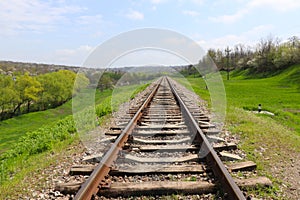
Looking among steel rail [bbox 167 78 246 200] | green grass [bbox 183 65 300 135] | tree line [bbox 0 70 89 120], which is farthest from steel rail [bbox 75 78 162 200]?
tree line [bbox 0 70 89 120]

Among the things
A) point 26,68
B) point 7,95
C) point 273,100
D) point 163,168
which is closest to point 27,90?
point 7,95

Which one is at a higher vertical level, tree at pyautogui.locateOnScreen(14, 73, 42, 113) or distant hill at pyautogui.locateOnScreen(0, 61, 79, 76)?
distant hill at pyautogui.locateOnScreen(0, 61, 79, 76)

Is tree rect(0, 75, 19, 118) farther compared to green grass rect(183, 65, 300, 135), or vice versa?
tree rect(0, 75, 19, 118)

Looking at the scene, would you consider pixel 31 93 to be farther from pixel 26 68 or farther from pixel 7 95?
pixel 26 68

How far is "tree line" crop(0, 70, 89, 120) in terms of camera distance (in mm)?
60891

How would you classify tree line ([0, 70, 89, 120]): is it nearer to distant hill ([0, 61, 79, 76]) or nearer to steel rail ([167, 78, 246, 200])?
distant hill ([0, 61, 79, 76])

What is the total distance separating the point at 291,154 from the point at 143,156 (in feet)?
8.54

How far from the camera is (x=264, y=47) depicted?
→ 3172 inches

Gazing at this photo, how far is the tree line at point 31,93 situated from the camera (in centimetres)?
6089

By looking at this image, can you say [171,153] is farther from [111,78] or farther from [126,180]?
[111,78]

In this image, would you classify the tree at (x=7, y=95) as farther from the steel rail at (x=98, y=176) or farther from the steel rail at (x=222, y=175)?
the steel rail at (x=222, y=175)

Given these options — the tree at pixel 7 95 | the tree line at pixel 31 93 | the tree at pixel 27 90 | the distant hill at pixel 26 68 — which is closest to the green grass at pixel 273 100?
the tree at pixel 7 95

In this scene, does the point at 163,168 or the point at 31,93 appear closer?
the point at 163,168

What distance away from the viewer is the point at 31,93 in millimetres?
66188
